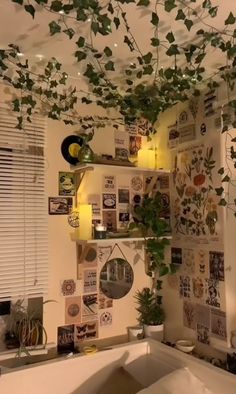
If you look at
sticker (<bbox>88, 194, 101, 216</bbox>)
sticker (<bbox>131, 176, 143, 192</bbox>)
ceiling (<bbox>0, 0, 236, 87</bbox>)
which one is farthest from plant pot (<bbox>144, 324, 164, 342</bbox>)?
ceiling (<bbox>0, 0, 236, 87</bbox>)

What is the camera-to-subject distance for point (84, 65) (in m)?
2.16

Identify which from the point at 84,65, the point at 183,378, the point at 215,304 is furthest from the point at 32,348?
the point at 84,65

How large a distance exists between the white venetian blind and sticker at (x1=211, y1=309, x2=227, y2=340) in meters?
1.07

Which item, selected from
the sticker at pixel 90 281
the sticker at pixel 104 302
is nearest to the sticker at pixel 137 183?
the sticker at pixel 90 281

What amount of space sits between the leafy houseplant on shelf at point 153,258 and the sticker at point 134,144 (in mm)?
350

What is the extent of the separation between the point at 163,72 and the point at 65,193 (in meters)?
0.98

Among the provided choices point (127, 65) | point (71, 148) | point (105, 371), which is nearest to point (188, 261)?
point (105, 371)

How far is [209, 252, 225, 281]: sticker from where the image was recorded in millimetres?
2252

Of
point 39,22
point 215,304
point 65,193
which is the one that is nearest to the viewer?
point 39,22

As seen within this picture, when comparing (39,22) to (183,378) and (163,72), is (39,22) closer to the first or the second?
(163,72)

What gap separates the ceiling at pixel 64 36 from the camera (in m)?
1.64

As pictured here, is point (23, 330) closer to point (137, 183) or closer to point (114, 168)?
point (114, 168)

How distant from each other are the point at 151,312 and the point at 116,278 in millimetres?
357

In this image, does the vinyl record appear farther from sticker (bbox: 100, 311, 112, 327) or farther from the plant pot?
the plant pot
